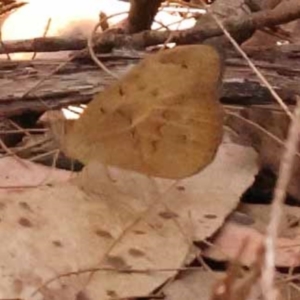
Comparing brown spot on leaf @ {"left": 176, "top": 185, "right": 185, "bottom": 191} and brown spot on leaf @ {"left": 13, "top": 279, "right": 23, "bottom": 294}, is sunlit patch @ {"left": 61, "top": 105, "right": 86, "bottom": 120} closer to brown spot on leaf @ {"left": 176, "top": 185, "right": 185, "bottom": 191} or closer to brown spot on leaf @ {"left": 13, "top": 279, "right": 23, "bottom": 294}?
brown spot on leaf @ {"left": 176, "top": 185, "right": 185, "bottom": 191}

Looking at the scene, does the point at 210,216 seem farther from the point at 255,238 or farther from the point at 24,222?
the point at 24,222

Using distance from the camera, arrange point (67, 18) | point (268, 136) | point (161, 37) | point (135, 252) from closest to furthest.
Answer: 1. point (135, 252)
2. point (268, 136)
3. point (161, 37)
4. point (67, 18)

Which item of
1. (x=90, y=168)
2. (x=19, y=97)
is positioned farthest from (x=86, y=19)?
(x=90, y=168)

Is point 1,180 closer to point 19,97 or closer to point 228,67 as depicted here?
point 19,97

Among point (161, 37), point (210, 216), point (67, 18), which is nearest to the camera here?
point (210, 216)

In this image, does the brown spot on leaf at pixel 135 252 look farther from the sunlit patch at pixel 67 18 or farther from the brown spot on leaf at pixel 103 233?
the sunlit patch at pixel 67 18

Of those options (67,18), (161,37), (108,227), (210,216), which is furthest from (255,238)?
(67,18)
